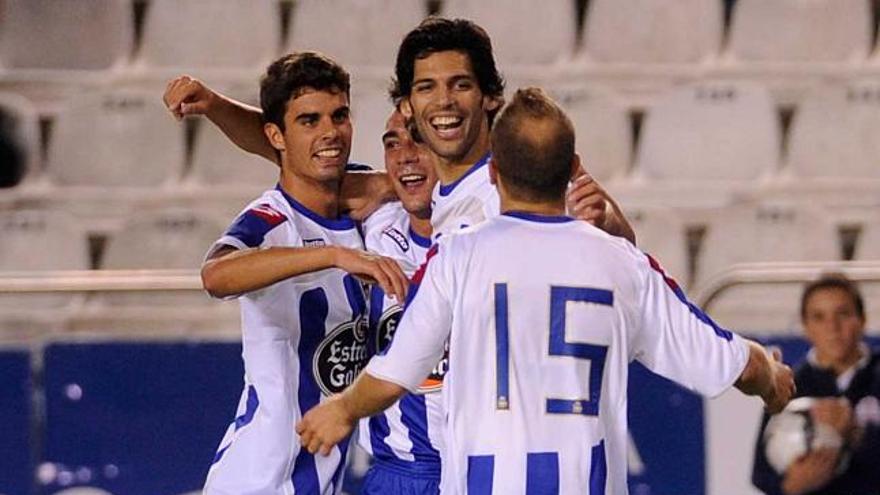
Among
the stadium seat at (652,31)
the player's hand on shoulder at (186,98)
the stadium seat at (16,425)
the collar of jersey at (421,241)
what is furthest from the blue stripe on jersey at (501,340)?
the stadium seat at (652,31)

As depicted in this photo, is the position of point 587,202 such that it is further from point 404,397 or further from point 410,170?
point 404,397

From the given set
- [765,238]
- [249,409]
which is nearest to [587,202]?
[249,409]

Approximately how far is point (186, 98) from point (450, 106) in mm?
672

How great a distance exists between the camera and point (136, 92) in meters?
7.32

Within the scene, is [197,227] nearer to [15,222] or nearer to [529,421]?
[15,222]

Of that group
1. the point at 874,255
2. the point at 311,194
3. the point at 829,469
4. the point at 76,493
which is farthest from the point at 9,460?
the point at 874,255

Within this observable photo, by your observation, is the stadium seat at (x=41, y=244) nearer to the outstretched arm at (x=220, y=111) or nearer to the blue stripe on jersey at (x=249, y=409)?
the outstretched arm at (x=220, y=111)

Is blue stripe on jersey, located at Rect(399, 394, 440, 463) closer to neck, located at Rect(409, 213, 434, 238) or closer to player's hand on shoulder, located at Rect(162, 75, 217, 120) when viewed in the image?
neck, located at Rect(409, 213, 434, 238)

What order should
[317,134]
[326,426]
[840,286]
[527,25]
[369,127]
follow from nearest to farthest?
[326,426] < [317,134] < [840,286] < [369,127] < [527,25]

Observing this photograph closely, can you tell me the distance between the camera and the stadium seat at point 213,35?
24.7 feet

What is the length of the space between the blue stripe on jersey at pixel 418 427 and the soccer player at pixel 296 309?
Result: 0.18 m

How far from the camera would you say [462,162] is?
3869 millimetres

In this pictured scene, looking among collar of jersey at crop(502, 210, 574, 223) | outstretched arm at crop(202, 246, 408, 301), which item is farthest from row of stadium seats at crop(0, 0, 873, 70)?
collar of jersey at crop(502, 210, 574, 223)

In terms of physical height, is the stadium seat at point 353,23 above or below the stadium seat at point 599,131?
above
